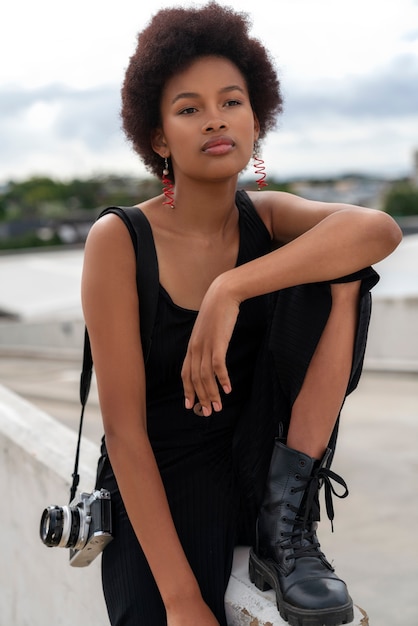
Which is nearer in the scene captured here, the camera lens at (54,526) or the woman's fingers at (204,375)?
the woman's fingers at (204,375)

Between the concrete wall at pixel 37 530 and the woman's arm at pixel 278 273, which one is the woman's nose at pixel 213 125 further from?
the concrete wall at pixel 37 530

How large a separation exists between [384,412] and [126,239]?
15.1 feet

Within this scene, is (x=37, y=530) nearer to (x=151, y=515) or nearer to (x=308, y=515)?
(x=151, y=515)

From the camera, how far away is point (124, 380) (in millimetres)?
2127

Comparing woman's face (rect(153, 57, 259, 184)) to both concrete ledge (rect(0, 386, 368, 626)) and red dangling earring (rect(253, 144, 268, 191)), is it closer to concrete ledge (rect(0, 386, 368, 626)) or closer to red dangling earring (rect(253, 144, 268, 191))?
red dangling earring (rect(253, 144, 268, 191))

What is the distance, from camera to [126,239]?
2.17 m

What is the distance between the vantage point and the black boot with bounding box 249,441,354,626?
1914 millimetres

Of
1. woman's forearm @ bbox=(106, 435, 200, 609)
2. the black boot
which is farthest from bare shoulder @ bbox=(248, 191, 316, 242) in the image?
woman's forearm @ bbox=(106, 435, 200, 609)

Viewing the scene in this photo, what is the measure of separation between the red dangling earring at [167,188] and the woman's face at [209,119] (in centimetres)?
12

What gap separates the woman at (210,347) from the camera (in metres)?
2.07

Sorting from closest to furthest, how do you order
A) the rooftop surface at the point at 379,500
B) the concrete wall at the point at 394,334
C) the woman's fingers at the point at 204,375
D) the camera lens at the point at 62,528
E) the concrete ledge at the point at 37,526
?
the woman's fingers at the point at 204,375 → the camera lens at the point at 62,528 → the concrete ledge at the point at 37,526 → the rooftop surface at the point at 379,500 → the concrete wall at the point at 394,334

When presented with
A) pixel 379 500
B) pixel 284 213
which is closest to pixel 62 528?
pixel 284 213

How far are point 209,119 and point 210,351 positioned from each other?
0.57m

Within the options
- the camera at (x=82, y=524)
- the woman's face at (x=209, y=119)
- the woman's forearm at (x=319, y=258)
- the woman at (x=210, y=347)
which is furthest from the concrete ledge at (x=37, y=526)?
the woman's face at (x=209, y=119)
